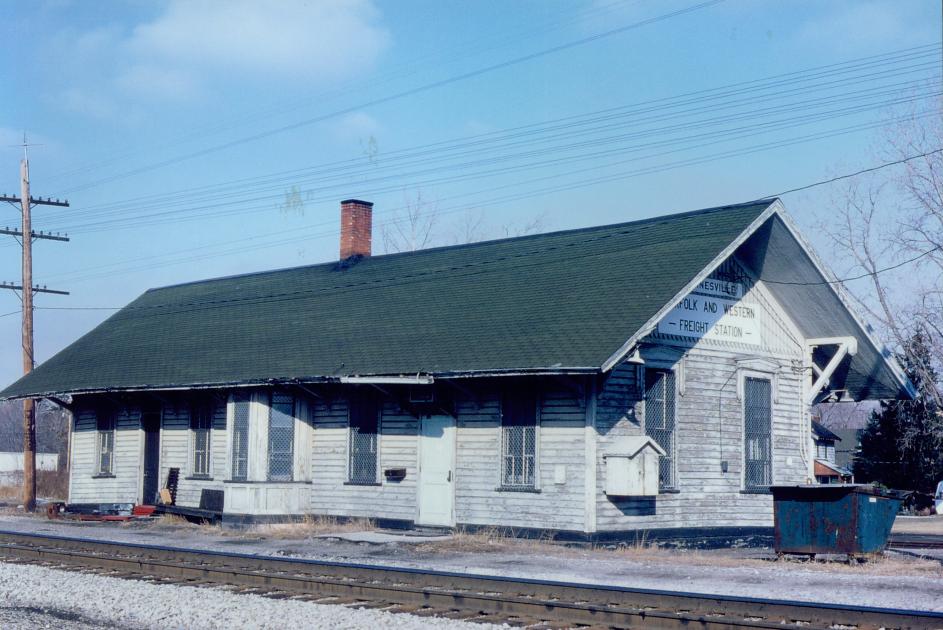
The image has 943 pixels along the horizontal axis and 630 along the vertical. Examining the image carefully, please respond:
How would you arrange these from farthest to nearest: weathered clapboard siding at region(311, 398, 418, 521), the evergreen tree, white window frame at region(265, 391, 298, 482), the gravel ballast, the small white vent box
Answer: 1. the evergreen tree
2. white window frame at region(265, 391, 298, 482)
3. weathered clapboard siding at region(311, 398, 418, 521)
4. the small white vent box
5. the gravel ballast

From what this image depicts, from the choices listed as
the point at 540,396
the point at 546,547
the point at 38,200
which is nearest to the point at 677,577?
the point at 546,547

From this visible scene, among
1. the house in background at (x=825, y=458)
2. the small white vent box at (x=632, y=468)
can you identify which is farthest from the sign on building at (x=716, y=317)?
the house in background at (x=825, y=458)

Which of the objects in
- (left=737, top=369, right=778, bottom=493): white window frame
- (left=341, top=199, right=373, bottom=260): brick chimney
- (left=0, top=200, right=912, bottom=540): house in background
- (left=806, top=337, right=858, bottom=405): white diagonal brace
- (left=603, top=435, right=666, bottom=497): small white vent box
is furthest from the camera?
(left=341, top=199, right=373, bottom=260): brick chimney

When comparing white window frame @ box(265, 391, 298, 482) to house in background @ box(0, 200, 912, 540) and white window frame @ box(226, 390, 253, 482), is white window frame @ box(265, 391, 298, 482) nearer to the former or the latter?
house in background @ box(0, 200, 912, 540)

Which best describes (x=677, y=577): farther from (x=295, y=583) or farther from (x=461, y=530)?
(x=461, y=530)

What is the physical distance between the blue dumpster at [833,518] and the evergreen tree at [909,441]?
23.1 metres

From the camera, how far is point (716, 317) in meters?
20.9

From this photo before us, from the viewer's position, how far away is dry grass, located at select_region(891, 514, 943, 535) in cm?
2616

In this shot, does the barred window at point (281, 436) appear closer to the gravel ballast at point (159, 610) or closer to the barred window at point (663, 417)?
the barred window at point (663, 417)

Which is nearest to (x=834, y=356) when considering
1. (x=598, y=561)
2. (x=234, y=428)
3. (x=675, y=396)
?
(x=675, y=396)

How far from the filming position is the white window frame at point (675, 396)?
19188 mm

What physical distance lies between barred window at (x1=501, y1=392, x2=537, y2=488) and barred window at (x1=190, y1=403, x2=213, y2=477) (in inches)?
332

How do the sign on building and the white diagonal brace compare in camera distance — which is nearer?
the sign on building

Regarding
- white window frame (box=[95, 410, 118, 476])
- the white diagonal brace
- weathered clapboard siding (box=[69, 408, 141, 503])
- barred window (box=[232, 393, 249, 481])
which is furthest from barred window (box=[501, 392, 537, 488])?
white window frame (box=[95, 410, 118, 476])
